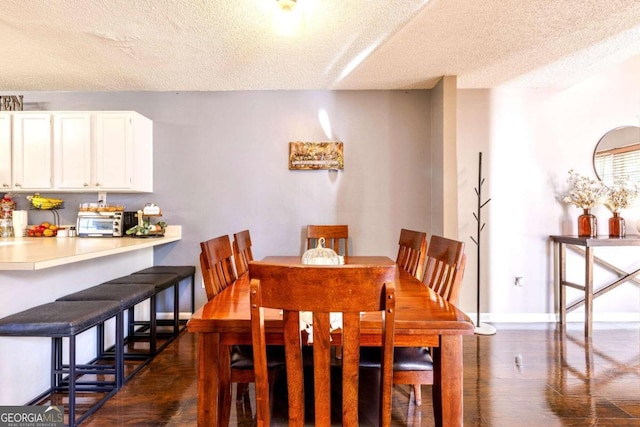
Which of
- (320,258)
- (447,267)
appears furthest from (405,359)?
(320,258)

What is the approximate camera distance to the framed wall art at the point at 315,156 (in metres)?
3.49

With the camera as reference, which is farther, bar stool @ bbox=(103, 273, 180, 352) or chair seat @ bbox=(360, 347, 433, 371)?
bar stool @ bbox=(103, 273, 180, 352)

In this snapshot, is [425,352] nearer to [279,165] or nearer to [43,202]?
[279,165]

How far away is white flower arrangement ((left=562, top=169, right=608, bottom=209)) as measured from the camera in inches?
126

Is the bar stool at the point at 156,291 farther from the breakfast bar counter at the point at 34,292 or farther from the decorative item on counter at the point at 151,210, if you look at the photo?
the decorative item on counter at the point at 151,210

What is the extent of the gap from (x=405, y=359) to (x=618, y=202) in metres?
3.11

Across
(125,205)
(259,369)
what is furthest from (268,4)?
(125,205)

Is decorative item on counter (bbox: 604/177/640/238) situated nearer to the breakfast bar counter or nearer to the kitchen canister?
the breakfast bar counter

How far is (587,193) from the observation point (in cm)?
322

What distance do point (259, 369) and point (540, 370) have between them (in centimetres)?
237

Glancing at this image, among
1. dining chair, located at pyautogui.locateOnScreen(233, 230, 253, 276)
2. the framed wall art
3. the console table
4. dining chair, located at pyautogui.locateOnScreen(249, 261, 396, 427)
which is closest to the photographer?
dining chair, located at pyautogui.locateOnScreen(249, 261, 396, 427)

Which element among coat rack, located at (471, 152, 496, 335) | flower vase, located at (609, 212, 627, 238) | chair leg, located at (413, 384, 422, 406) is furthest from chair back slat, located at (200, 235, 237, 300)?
flower vase, located at (609, 212, 627, 238)

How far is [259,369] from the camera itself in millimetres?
944

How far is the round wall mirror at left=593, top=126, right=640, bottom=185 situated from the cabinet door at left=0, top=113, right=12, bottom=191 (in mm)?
5805
